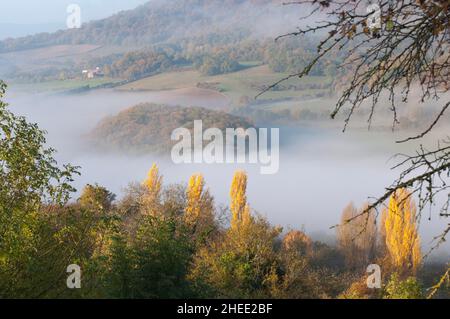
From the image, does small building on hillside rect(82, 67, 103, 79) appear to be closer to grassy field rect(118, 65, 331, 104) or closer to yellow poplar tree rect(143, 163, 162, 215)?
grassy field rect(118, 65, 331, 104)

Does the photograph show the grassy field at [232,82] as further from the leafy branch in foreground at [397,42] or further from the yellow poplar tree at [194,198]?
the leafy branch in foreground at [397,42]

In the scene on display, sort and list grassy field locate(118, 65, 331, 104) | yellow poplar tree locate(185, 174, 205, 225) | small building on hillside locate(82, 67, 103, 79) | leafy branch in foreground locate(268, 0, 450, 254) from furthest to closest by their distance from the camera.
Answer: small building on hillside locate(82, 67, 103, 79)
grassy field locate(118, 65, 331, 104)
yellow poplar tree locate(185, 174, 205, 225)
leafy branch in foreground locate(268, 0, 450, 254)

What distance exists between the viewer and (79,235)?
25.6 ft

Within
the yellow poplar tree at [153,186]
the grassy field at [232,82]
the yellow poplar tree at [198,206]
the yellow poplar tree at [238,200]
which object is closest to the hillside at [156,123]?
the grassy field at [232,82]

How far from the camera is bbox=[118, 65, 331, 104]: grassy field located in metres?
125

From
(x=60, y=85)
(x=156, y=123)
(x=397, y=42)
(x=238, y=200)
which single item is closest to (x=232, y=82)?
(x=156, y=123)

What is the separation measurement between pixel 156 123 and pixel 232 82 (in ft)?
73.3

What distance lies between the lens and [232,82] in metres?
130

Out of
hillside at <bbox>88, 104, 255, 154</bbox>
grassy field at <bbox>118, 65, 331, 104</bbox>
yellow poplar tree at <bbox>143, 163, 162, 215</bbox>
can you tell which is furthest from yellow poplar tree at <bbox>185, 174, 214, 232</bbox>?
grassy field at <bbox>118, 65, 331, 104</bbox>

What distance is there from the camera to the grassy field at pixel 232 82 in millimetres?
124812

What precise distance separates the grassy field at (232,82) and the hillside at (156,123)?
36.1ft

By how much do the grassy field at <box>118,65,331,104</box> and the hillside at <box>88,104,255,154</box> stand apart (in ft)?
36.1

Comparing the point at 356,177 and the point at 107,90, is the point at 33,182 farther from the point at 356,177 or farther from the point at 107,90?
the point at 107,90

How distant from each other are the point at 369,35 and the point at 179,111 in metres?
115
